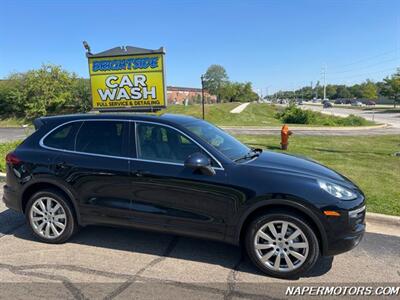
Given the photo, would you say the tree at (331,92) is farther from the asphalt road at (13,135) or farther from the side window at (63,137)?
the side window at (63,137)

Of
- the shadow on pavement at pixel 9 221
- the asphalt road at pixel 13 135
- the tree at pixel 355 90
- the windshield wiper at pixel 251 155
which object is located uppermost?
the tree at pixel 355 90

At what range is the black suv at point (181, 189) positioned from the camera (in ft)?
11.0

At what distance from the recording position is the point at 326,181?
344 cm

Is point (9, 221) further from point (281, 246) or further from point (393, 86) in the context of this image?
point (393, 86)

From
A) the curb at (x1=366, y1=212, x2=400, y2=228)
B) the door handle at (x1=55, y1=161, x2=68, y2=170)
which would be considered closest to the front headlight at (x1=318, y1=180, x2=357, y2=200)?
the curb at (x1=366, y1=212, x2=400, y2=228)

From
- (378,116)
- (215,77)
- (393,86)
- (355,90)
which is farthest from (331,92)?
(378,116)

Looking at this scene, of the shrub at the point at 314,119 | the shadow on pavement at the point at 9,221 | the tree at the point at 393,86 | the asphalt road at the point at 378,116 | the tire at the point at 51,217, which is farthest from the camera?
the tree at the point at 393,86

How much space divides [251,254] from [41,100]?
32.3 meters

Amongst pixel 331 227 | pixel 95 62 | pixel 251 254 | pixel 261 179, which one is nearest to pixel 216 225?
pixel 251 254

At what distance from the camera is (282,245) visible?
3434 millimetres

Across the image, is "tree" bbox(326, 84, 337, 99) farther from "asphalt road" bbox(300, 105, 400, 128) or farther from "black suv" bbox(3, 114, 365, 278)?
"black suv" bbox(3, 114, 365, 278)

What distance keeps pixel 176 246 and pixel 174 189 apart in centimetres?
91

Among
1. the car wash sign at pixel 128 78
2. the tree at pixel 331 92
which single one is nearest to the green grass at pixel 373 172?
the car wash sign at pixel 128 78

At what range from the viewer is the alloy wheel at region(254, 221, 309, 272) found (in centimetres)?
339
